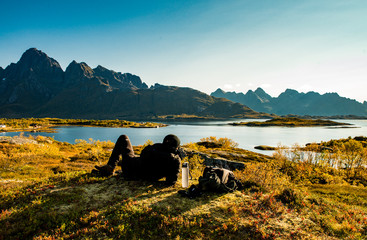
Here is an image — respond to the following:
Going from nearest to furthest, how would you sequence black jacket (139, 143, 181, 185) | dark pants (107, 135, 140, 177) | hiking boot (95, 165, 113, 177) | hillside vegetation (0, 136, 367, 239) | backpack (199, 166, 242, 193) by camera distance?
hillside vegetation (0, 136, 367, 239) → backpack (199, 166, 242, 193) → black jacket (139, 143, 181, 185) → dark pants (107, 135, 140, 177) → hiking boot (95, 165, 113, 177)

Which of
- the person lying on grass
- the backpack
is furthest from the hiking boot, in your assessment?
the backpack

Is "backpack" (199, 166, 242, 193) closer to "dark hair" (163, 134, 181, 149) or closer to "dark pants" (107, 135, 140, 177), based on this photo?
"dark hair" (163, 134, 181, 149)

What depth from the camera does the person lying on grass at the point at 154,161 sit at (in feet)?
35.0

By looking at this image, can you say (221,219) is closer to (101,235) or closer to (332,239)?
(332,239)

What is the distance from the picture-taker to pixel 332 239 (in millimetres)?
7160

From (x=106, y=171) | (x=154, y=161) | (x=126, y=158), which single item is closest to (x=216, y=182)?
(x=154, y=161)

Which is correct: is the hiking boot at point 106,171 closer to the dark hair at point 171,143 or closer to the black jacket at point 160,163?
the black jacket at point 160,163

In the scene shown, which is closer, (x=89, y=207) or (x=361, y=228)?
(x=361, y=228)

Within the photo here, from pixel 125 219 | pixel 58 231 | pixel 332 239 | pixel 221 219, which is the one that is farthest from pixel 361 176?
pixel 58 231

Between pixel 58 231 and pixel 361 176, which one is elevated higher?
pixel 58 231

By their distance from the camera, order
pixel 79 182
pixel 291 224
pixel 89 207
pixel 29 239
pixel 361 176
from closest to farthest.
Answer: pixel 29 239 < pixel 291 224 < pixel 89 207 < pixel 79 182 < pixel 361 176

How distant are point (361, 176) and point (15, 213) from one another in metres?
46.1

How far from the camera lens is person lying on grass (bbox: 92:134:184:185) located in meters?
10.7

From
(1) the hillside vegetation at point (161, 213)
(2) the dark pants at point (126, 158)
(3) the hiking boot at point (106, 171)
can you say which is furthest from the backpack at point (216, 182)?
(3) the hiking boot at point (106, 171)
